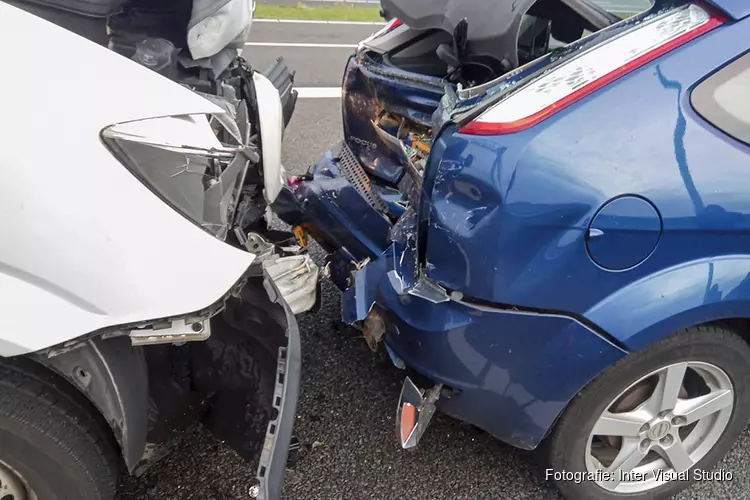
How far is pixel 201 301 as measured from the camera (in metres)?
1.60

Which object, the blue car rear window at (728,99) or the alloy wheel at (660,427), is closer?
the blue car rear window at (728,99)

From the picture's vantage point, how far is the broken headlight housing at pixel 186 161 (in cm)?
151

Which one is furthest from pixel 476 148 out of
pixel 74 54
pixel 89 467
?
pixel 89 467

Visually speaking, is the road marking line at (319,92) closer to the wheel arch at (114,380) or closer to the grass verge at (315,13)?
the wheel arch at (114,380)

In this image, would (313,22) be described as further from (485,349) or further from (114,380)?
Answer: (114,380)

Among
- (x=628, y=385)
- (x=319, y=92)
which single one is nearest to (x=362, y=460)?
(x=628, y=385)

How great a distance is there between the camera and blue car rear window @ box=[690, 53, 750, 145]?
1.76 metres

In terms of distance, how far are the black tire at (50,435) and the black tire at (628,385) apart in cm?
142

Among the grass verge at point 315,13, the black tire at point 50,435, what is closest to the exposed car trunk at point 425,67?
the black tire at point 50,435

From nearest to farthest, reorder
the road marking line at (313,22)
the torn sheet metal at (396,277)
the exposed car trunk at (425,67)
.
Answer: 1. the torn sheet metal at (396,277)
2. the exposed car trunk at (425,67)
3. the road marking line at (313,22)

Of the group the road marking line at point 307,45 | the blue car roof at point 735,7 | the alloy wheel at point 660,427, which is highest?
the blue car roof at point 735,7

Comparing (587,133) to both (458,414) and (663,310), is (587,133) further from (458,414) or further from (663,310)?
(458,414)

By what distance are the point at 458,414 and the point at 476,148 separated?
88cm

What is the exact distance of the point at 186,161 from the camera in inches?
64.2
